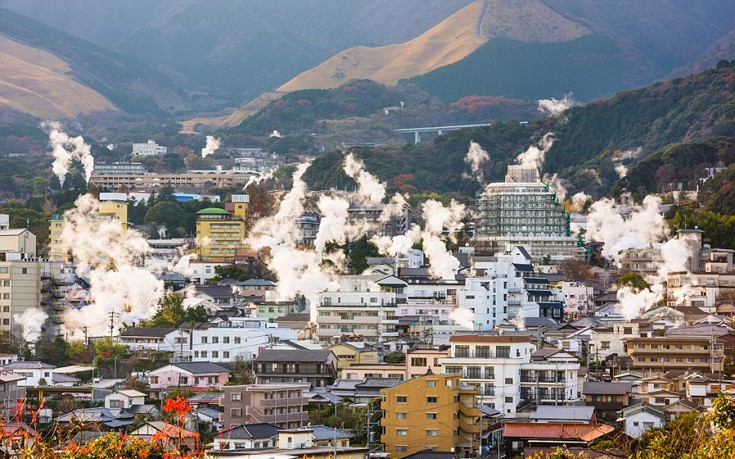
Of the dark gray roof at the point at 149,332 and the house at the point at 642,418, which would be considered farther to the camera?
the dark gray roof at the point at 149,332

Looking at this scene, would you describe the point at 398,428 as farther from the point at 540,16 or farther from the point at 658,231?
the point at 540,16

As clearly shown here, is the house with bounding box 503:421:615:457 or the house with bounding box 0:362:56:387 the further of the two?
the house with bounding box 0:362:56:387

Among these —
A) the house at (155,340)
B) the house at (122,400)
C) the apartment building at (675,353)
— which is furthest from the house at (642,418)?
the house at (155,340)

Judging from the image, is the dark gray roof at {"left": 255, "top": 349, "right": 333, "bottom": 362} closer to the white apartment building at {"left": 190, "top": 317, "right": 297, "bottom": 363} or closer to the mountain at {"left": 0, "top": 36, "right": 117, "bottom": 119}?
the white apartment building at {"left": 190, "top": 317, "right": 297, "bottom": 363}

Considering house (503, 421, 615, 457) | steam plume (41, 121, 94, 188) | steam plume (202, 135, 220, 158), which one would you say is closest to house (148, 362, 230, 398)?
house (503, 421, 615, 457)

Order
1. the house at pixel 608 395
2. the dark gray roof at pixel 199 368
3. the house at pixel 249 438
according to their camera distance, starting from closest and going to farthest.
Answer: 1. the house at pixel 249 438
2. the house at pixel 608 395
3. the dark gray roof at pixel 199 368

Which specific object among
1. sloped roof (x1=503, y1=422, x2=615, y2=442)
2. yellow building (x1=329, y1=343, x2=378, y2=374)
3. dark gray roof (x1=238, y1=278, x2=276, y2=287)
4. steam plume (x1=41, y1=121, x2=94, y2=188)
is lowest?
sloped roof (x1=503, y1=422, x2=615, y2=442)

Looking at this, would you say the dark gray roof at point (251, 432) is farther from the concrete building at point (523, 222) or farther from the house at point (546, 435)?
the concrete building at point (523, 222)

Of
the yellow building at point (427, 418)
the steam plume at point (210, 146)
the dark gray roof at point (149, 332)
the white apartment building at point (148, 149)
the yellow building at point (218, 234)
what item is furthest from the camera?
the steam plume at point (210, 146)
